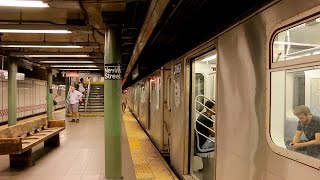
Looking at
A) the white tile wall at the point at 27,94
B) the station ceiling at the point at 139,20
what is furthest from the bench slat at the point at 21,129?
the white tile wall at the point at 27,94

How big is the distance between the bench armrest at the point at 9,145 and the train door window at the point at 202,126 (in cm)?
317

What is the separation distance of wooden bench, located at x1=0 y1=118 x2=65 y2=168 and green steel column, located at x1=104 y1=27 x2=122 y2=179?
1.64 metres

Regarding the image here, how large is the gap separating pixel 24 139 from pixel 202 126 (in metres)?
4.10

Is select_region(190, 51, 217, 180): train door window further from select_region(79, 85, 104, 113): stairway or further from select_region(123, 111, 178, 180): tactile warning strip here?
select_region(79, 85, 104, 113): stairway

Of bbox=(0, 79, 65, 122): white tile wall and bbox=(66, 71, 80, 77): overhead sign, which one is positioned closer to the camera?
bbox=(0, 79, 65, 122): white tile wall

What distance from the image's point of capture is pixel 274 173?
2160 mm

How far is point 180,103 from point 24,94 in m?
14.9

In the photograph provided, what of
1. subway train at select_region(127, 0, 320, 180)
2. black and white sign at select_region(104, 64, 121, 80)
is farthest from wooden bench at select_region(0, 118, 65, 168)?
subway train at select_region(127, 0, 320, 180)

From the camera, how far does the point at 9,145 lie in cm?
609

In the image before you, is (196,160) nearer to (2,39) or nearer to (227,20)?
(227,20)

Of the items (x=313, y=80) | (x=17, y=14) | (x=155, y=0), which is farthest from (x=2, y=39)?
(x=313, y=80)

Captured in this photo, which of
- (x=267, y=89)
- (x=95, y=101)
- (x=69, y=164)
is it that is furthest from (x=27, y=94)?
(x=267, y=89)

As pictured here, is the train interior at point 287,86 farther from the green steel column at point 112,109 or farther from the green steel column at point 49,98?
the green steel column at point 49,98

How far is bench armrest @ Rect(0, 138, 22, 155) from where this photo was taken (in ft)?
19.9
